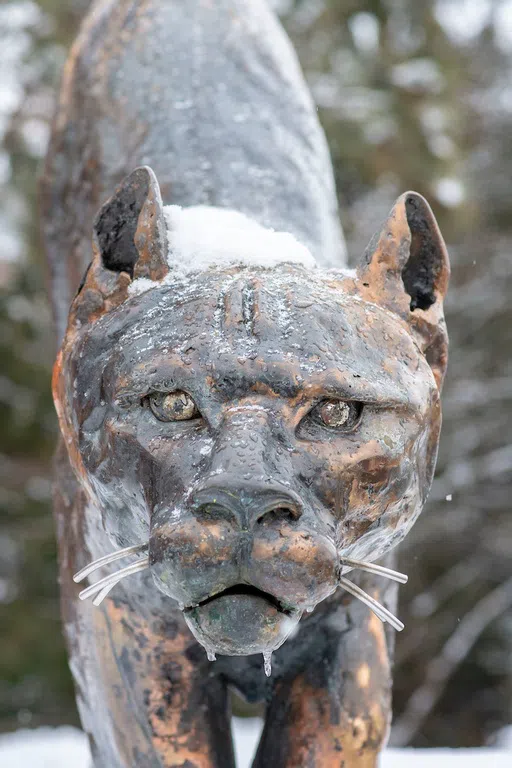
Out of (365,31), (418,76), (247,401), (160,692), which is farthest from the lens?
(365,31)

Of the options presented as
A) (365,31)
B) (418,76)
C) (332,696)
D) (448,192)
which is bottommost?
(332,696)

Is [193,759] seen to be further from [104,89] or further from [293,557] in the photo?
[104,89]

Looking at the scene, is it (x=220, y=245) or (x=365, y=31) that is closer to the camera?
(x=220, y=245)

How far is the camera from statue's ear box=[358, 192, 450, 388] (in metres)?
1.85

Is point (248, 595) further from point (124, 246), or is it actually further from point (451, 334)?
point (451, 334)

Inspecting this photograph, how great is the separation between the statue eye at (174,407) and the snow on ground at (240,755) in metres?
2.14

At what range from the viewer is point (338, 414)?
5.38 feet

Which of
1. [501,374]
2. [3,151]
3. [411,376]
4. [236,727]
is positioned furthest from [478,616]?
[411,376]

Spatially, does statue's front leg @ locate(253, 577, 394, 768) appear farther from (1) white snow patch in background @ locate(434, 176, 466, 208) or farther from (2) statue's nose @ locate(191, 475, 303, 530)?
(1) white snow patch in background @ locate(434, 176, 466, 208)

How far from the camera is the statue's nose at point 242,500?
4.78ft

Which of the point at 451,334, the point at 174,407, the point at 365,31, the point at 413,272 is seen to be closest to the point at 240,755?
the point at 413,272

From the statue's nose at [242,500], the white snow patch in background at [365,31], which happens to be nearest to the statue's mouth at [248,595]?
the statue's nose at [242,500]

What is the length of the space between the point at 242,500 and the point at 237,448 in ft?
0.27

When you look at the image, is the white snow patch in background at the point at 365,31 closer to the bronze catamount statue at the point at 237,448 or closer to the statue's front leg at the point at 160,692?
the bronze catamount statue at the point at 237,448
